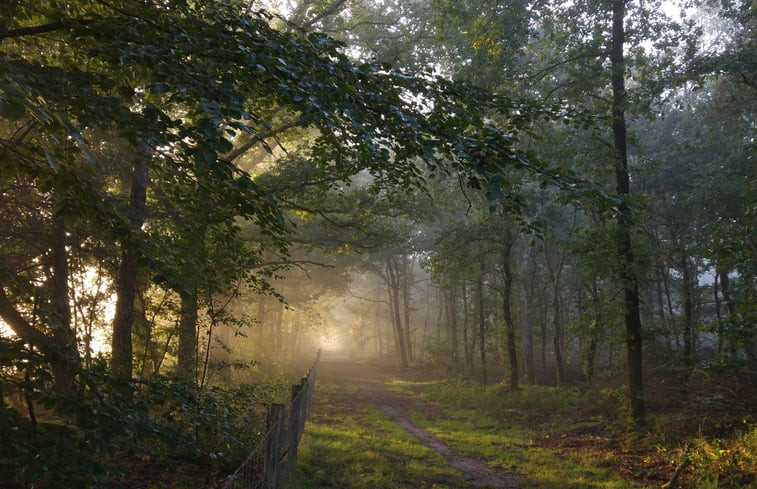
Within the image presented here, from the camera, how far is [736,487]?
7.49 meters

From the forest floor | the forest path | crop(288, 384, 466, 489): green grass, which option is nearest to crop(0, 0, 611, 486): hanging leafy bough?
crop(288, 384, 466, 489): green grass

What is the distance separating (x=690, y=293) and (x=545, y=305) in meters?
13.0

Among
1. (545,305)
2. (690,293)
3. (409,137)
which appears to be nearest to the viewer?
(409,137)

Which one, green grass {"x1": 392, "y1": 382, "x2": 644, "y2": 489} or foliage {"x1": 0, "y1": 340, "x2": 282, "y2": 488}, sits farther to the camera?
green grass {"x1": 392, "y1": 382, "x2": 644, "y2": 489}

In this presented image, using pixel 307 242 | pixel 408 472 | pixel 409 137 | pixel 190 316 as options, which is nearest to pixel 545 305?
pixel 307 242

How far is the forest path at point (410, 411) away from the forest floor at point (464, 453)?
35 mm

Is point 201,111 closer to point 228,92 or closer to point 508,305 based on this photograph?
point 228,92

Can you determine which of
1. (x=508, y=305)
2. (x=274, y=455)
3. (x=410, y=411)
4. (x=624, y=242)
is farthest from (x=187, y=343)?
(x=508, y=305)

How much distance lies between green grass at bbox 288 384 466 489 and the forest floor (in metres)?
0.02

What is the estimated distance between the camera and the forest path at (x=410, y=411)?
9397 millimetres

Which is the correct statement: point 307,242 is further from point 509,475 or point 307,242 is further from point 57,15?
point 57,15

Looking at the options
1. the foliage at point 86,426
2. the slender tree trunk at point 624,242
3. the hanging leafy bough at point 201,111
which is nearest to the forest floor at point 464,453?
the slender tree trunk at point 624,242

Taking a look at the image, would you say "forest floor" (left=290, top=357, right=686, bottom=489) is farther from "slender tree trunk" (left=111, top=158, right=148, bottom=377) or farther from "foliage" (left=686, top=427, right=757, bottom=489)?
"slender tree trunk" (left=111, top=158, right=148, bottom=377)

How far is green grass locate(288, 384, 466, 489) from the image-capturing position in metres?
8.64
